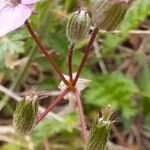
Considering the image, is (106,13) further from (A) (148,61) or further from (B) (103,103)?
(A) (148,61)

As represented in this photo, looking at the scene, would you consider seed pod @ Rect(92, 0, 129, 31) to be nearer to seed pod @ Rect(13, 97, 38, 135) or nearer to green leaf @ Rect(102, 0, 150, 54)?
seed pod @ Rect(13, 97, 38, 135)

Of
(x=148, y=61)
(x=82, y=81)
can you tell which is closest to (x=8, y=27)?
(x=82, y=81)

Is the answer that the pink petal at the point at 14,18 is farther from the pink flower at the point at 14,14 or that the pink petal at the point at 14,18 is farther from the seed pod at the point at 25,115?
the seed pod at the point at 25,115

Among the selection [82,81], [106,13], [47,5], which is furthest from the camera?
[47,5]

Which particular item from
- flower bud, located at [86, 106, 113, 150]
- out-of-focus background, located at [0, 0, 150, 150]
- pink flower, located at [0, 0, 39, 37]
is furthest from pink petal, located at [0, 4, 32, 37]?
out-of-focus background, located at [0, 0, 150, 150]

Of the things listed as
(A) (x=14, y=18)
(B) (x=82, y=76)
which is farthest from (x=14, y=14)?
(B) (x=82, y=76)
